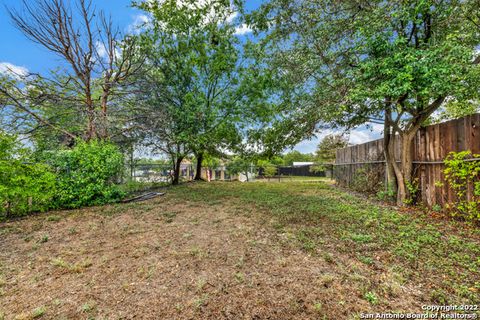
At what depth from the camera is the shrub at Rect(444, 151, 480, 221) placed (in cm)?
346

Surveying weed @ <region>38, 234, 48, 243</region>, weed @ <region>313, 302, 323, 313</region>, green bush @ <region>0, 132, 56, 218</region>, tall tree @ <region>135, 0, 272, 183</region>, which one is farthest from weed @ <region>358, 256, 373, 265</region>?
green bush @ <region>0, 132, 56, 218</region>

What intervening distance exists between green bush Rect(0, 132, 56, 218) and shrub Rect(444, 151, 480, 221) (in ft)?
25.8

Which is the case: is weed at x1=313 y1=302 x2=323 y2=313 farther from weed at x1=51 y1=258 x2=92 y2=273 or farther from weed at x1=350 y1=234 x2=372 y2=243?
weed at x1=51 y1=258 x2=92 y2=273

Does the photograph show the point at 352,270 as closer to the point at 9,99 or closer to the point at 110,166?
the point at 110,166

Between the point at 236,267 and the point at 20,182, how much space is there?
4871mm

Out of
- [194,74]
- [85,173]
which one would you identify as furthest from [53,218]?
[194,74]

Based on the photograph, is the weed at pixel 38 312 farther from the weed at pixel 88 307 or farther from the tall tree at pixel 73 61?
the tall tree at pixel 73 61

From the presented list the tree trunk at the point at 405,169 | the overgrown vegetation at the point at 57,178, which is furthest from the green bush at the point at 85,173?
the tree trunk at the point at 405,169

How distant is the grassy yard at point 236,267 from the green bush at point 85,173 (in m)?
1.06

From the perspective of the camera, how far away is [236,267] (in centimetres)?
236

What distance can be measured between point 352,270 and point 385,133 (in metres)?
5.07

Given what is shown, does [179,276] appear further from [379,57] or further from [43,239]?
[379,57]

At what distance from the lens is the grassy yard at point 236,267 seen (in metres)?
1.77

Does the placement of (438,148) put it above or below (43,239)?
above
